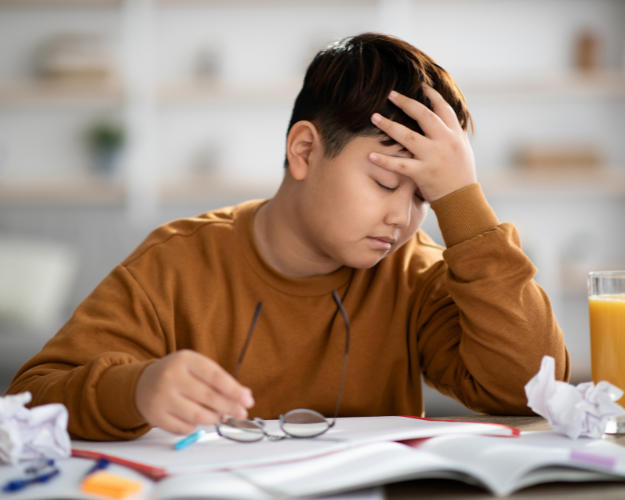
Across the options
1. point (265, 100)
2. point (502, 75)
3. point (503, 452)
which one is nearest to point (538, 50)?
point (502, 75)

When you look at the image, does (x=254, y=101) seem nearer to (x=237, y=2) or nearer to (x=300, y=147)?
(x=237, y=2)

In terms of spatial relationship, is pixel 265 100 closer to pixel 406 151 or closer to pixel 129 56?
pixel 129 56

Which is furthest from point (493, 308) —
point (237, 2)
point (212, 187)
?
point (237, 2)

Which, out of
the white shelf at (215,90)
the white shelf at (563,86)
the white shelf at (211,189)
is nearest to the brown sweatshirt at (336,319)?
the white shelf at (211,189)

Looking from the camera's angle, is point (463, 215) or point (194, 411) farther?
point (463, 215)

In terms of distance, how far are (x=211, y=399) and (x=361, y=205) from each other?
1.24 feet

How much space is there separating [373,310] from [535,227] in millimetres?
2861

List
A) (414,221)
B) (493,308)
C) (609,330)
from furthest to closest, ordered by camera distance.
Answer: (414,221) < (493,308) < (609,330)

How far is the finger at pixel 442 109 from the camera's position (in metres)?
0.87

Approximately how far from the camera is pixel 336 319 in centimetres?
99

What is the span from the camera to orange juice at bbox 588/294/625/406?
27.5 inches

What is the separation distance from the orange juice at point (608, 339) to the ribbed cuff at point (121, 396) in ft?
1.59

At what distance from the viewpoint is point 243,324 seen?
0.95 metres

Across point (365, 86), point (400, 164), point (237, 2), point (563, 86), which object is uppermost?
point (237, 2)
